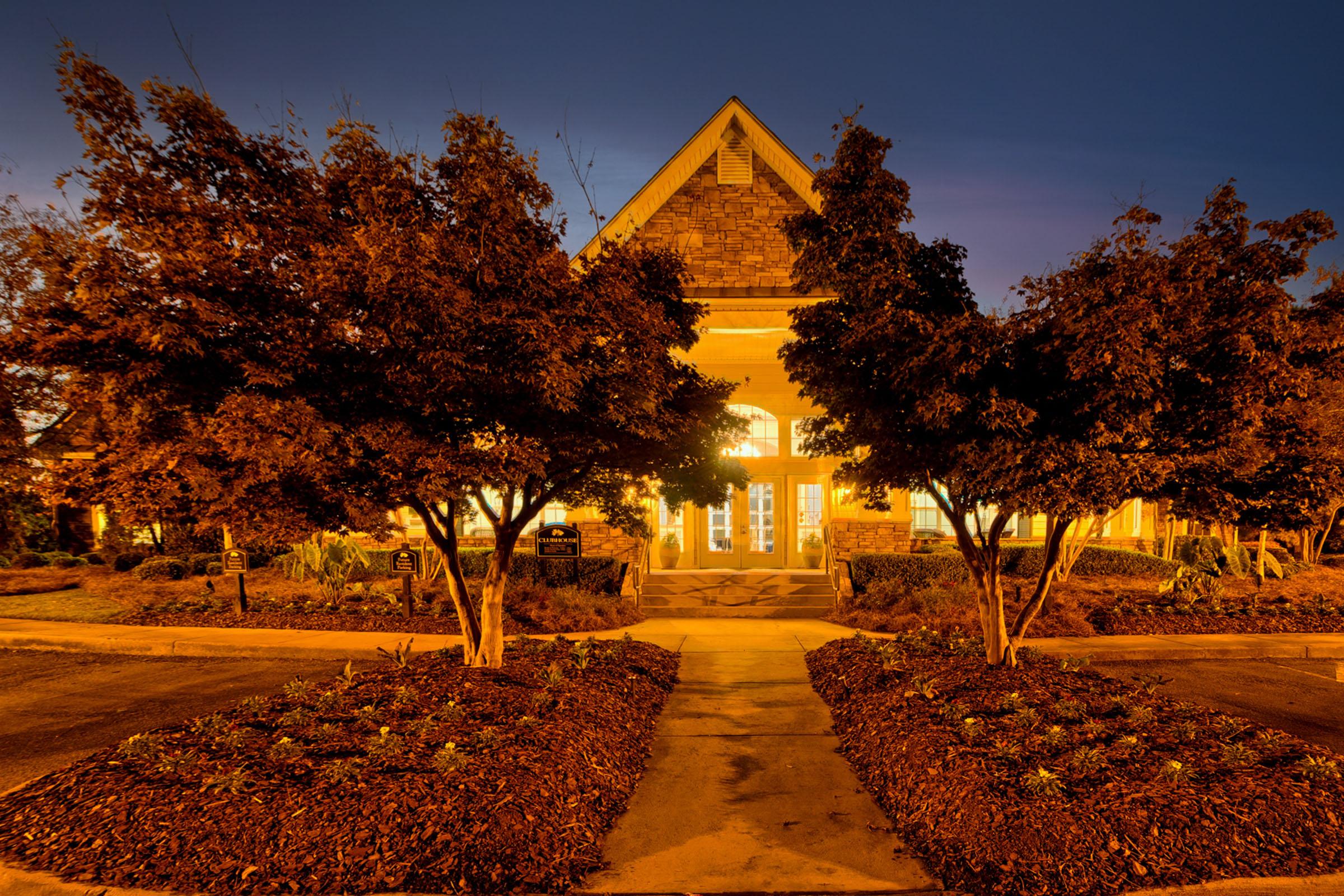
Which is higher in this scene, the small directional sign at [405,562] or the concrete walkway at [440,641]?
the small directional sign at [405,562]

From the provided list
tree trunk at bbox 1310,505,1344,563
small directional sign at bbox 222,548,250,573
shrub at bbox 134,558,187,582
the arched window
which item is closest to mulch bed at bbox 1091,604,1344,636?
tree trunk at bbox 1310,505,1344,563

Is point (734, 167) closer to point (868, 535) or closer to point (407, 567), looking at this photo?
point (868, 535)

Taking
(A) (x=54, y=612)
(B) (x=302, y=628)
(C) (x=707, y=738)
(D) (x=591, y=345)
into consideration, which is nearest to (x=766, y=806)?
(C) (x=707, y=738)

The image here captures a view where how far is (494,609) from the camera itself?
7.22 meters

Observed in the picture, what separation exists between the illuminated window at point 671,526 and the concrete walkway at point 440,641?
4.47 metres

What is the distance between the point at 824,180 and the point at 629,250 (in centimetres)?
195

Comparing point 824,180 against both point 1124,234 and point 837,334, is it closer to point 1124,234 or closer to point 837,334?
point 837,334

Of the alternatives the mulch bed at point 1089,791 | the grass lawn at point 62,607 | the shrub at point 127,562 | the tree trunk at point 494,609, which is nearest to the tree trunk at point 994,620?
the mulch bed at point 1089,791

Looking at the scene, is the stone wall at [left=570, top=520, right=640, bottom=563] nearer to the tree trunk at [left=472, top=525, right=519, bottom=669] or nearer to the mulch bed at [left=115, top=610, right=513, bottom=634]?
the mulch bed at [left=115, top=610, right=513, bottom=634]

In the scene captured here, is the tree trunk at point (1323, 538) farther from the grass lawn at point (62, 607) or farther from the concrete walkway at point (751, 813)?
the grass lawn at point (62, 607)

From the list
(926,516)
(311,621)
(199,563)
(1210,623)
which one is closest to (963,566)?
(1210,623)

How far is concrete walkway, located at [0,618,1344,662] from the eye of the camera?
33.2 feet

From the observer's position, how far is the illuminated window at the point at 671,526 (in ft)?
54.8

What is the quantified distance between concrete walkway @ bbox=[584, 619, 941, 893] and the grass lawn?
39.9 ft
